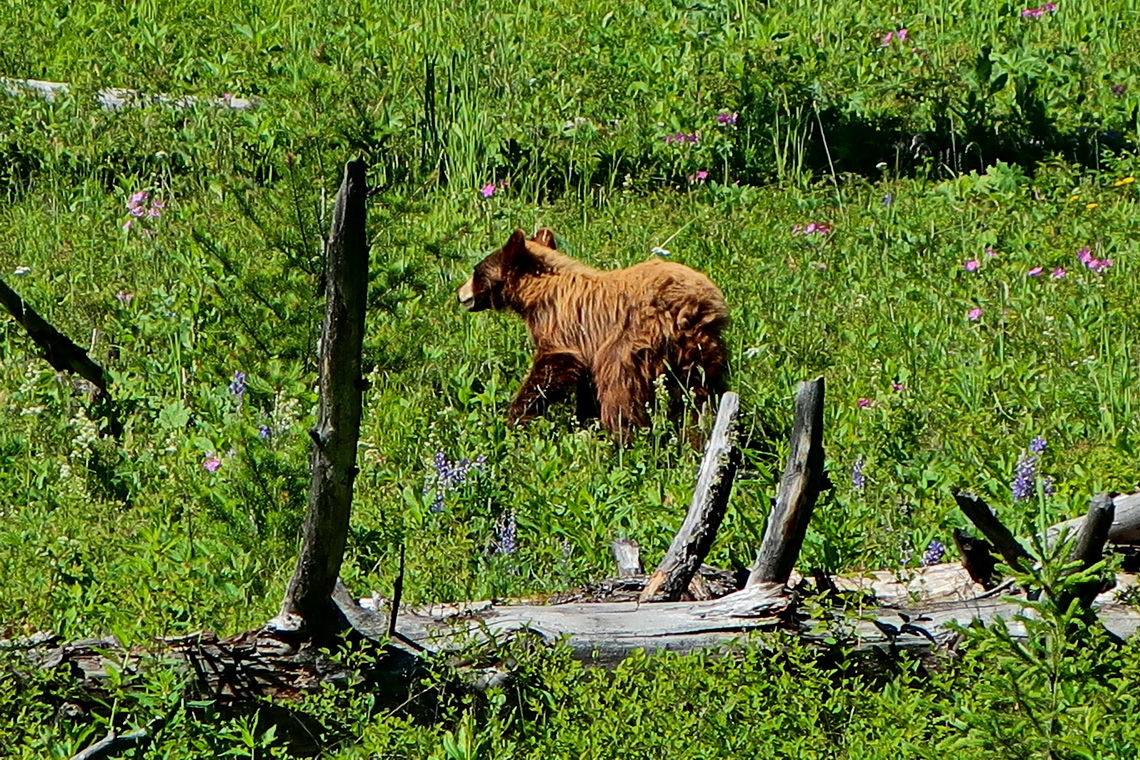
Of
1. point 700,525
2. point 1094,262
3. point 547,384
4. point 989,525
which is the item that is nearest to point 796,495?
point 700,525

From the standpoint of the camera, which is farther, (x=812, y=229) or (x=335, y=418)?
(x=812, y=229)

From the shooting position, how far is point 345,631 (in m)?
3.70

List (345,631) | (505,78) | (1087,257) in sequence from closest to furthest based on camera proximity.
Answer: (345,631), (1087,257), (505,78)

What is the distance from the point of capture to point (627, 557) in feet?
14.6

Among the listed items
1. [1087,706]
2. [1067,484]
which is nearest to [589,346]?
[1067,484]

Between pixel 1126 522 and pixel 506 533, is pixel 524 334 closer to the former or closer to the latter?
pixel 506 533

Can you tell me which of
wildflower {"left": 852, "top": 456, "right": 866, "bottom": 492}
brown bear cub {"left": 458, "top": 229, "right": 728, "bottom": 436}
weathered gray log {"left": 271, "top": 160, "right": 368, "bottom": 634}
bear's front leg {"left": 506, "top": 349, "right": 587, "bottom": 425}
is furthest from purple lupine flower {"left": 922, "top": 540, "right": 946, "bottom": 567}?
bear's front leg {"left": 506, "top": 349, "right": 587, "bottom": 425}

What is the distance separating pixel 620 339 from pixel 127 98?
5270mm

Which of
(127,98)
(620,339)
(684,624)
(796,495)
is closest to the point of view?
(684,624)

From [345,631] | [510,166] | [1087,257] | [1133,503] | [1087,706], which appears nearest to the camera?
[1087,706]

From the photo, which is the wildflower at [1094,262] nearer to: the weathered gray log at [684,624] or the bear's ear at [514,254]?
the bear's ear at [514,254]

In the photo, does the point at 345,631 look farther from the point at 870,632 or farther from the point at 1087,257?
the point at 1087,257

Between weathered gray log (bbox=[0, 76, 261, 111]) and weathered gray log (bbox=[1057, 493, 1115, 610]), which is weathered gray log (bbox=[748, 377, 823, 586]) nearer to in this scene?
weathered gray log (bbox=[1057, 493, 1115, 610])

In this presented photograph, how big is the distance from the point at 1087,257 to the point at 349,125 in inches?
149
